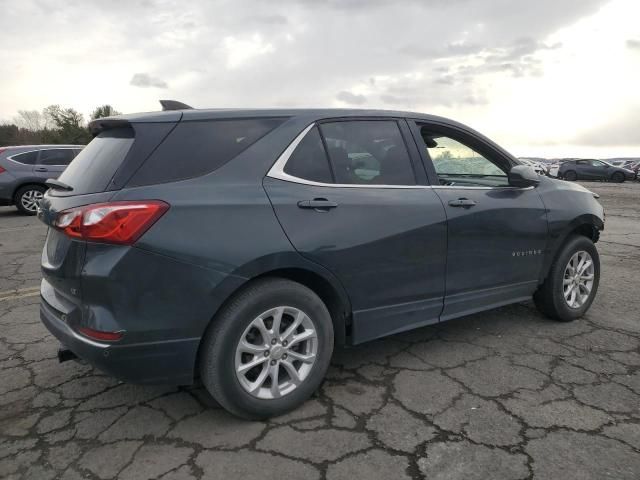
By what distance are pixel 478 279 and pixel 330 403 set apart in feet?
4.51

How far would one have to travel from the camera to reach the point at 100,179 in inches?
95.4

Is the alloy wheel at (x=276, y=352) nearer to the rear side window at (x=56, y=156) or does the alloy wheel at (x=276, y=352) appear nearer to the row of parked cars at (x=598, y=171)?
the rear side window at (x=56, y=156)

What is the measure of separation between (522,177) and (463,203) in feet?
1.96

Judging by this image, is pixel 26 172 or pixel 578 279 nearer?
pixel 578 279

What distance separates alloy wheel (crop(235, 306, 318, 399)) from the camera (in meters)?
2.52

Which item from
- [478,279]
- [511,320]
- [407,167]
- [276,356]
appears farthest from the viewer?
[511,320]

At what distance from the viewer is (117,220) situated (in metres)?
2.22

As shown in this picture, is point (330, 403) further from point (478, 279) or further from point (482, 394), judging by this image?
point (478, 279)

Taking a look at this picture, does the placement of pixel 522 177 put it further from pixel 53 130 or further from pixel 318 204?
pixel 53 130

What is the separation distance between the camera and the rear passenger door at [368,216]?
105 inches

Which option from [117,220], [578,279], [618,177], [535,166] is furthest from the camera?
[618,177]

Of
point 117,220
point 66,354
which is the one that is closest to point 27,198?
point 66,354

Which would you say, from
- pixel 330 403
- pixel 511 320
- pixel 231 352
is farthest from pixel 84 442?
pixel 511 320

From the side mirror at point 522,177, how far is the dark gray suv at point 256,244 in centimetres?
23
